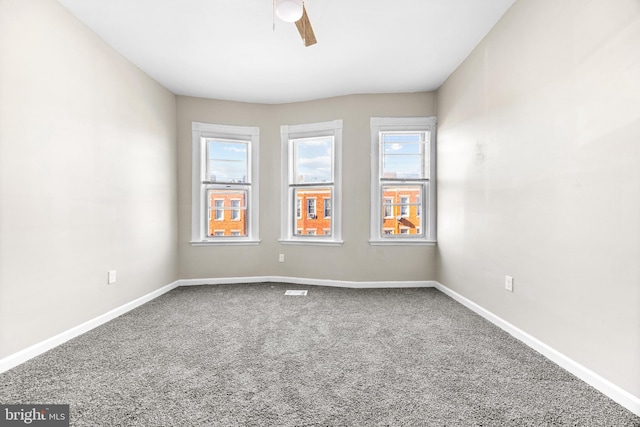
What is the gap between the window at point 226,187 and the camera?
4.08 metres

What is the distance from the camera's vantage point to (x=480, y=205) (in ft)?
9.23

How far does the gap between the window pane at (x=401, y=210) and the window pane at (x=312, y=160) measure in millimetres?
822

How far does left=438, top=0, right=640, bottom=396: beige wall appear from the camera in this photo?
4.94 ft

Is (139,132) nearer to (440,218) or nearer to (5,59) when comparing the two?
(5,59)

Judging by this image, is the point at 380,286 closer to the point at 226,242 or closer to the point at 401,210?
the point at 401,210

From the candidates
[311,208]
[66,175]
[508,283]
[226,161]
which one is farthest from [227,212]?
[508,283]

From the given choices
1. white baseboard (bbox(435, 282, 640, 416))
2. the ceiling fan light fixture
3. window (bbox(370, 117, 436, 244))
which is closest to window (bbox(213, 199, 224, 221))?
window (bbox(370, 117, 436, 244))

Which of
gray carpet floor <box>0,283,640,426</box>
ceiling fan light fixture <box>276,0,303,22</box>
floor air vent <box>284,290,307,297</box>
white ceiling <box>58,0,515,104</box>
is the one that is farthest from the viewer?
floor air vent <box>284,290,307,297</box>

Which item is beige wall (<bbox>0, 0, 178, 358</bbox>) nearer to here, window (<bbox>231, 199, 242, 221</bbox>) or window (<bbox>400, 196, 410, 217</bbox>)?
window (<bbox>231, 199, 242, 221</bbox>)

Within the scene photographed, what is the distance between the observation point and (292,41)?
2758 mm

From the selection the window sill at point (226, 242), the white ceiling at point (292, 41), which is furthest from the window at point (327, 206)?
the white ceiling at point (292, 41)

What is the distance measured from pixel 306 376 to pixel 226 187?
118 inches

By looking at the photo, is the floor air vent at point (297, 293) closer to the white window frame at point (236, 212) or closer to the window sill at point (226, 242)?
the window sill at point (226, 242)

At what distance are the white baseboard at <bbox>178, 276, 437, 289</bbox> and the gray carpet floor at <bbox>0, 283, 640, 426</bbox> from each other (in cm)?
101
